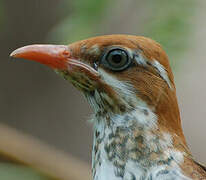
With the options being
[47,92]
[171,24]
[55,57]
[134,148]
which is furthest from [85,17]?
[47,92]

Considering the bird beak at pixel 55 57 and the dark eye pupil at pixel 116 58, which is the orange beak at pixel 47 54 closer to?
the bird beak at pixel 55 57

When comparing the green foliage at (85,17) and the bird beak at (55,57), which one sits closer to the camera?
the bird beak at (55,57)

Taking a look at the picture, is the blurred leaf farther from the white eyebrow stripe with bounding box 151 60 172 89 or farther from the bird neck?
the white eyebrow stripe with bounding box 151 60 172 89

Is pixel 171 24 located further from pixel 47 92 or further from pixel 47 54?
pixel 47 92

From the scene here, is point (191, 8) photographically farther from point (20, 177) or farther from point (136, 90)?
point (20, 177)

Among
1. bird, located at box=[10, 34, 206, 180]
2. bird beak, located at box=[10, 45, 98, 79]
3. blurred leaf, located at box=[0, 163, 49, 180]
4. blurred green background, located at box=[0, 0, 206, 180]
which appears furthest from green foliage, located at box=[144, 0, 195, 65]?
blurred green background, located at box=[0, 0, 206, 180]

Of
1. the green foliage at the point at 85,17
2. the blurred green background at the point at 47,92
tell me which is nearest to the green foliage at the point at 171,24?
the green foliage at the point at 85,17

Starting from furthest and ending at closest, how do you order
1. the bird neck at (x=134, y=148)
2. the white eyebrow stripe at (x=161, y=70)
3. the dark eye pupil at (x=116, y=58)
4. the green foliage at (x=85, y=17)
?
the green foliage at (x=85, y=17)
the white eyebrow stripe at (x=161, y=70)
the dark eye pupil at (x=116, y=58)
the bird neck at (x=134, y=148)

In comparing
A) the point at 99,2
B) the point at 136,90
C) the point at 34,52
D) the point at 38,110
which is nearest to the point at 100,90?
the point at 136,90
